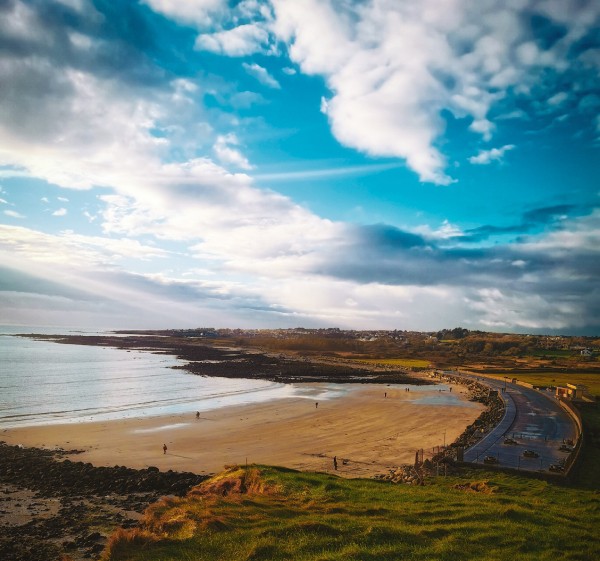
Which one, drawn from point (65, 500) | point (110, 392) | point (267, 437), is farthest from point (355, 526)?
point (110, 392)

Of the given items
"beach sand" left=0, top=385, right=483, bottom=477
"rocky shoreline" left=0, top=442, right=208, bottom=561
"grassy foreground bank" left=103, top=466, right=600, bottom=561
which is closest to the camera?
"grassy foreground bank" left=103, top=466, right=600, bottom=561

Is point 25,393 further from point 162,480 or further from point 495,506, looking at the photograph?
point 495,506

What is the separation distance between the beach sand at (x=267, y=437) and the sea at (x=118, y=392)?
538 centimetres

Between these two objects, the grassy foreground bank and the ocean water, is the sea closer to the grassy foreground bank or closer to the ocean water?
the ocean water

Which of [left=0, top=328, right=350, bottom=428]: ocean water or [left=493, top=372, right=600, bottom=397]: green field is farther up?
[left=493, top=372, right=600, bottom=397]: green field

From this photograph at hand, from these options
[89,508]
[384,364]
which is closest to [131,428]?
[89,508]

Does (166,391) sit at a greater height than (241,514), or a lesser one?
lesser

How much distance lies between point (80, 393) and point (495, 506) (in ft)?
198

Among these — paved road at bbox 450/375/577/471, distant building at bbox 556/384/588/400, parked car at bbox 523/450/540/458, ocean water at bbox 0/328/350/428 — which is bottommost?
ocean water at bbox 0/328/350/428

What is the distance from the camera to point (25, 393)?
2265 inches

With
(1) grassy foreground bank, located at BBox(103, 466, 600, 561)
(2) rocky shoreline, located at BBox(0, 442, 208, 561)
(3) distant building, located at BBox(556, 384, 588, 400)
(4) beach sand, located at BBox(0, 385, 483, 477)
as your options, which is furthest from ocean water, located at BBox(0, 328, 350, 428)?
(1) grassy foreground bank, located at BBox(103, 466, 600, 561)

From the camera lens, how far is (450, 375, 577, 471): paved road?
26312 millimetres

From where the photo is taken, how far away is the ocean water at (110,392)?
47.9 meters

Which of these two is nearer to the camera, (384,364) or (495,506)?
(495,506)
